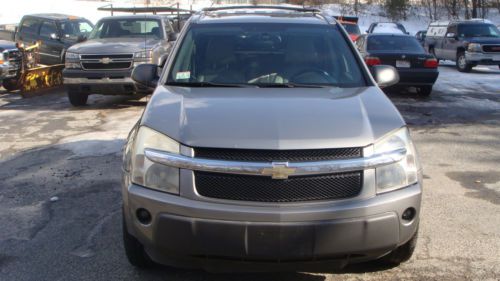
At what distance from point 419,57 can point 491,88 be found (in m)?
3.01

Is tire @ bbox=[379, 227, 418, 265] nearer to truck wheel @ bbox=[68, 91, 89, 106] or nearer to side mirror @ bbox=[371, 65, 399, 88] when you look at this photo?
side mirror @ bbox=[371, 65, 399, 88]

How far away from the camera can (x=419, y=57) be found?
40.2ft

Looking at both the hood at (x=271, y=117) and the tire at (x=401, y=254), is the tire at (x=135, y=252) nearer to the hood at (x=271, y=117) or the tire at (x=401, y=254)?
the hood at (x=271, y=117)

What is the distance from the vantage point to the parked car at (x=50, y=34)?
48.9ft

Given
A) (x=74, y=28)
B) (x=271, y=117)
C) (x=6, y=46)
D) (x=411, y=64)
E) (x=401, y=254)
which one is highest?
(x=74, y=28)

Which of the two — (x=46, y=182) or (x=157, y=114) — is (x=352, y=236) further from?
(x=46, y=182)

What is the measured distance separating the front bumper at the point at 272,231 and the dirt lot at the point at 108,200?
2.23 ft

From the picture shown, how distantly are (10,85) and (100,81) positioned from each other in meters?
4.43

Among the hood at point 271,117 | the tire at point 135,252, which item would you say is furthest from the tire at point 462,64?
the tire at point 135,252

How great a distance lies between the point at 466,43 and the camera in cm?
1853

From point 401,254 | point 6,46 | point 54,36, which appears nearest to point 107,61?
point 6,46

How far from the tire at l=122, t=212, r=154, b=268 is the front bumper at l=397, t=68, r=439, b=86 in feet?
31.9

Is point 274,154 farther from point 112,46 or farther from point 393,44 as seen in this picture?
point 393,44

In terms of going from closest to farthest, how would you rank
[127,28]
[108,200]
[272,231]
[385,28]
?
[272,231] → [108,200] → [127,28] → [385,28]
